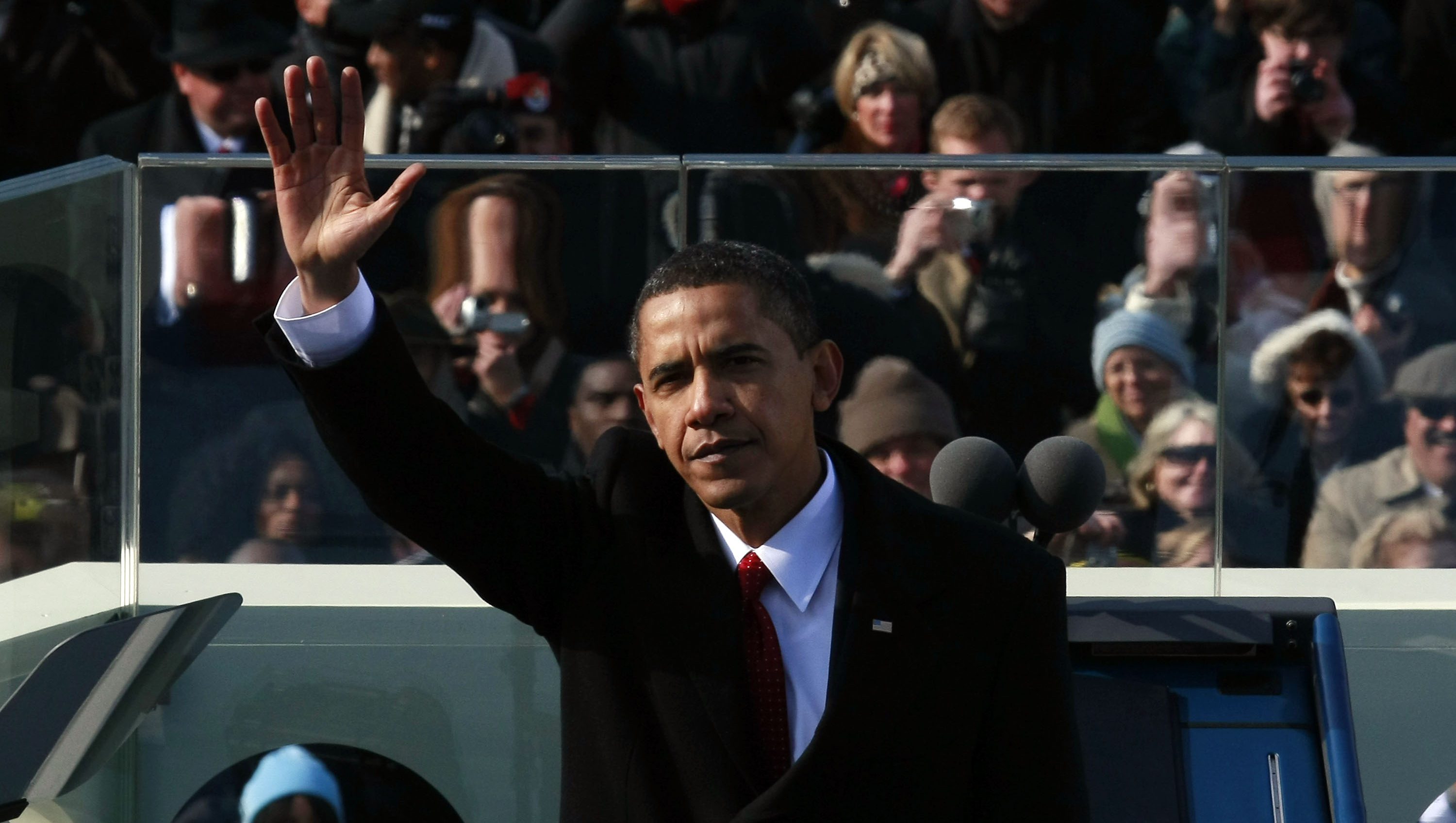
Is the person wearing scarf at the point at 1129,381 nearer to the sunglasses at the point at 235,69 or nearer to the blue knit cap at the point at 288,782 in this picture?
the blue knit cap at the point at 288,782

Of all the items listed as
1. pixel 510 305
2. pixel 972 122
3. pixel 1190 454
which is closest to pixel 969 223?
pixel 1190 454

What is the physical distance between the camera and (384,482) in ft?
7.16

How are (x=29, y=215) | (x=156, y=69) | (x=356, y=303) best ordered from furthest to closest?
(x=156, y=69) → (x=29, y=215) → (x=356, y=303)

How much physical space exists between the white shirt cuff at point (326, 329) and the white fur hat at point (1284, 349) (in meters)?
2.47

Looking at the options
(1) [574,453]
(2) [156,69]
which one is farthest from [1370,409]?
(2) [156,69]

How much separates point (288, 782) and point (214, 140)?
2.61 m

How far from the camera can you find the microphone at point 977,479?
3.10 meters

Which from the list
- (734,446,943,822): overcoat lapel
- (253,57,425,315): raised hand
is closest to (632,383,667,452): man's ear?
(734,446,943,822): overcoat lapel

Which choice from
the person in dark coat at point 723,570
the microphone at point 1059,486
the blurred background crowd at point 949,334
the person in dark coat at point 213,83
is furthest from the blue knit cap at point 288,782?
the person in dark coat at point 213,83

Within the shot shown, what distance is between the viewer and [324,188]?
7.27 ft

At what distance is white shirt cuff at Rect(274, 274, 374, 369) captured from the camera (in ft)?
7.00

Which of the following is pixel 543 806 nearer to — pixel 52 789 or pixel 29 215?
pixel 52 789

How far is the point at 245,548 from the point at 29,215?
2.71 feet

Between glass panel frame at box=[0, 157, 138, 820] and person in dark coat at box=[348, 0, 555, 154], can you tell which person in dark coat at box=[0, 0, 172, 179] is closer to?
person in dark coat at box=[348, 0, 555, 154]
